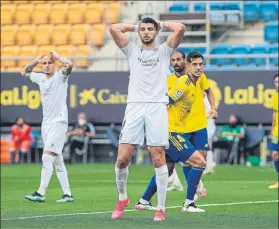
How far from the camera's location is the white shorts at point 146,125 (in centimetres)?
1028

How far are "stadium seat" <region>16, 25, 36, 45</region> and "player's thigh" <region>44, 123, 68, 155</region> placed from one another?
17373 mm

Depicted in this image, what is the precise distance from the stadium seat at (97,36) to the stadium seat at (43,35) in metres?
1.64

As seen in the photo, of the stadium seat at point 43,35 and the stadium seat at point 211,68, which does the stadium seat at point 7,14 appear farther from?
the stadium seat at point 211,68

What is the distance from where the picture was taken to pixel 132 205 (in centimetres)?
1276

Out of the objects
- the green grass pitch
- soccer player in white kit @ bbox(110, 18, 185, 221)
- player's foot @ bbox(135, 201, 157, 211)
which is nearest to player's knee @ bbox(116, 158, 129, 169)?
soccer player in white kit @ bbox(110, 18, 185, 221)

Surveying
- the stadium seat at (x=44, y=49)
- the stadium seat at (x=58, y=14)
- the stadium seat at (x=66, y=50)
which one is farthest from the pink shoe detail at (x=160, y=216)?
the stadium seat at (x=58, y=14)

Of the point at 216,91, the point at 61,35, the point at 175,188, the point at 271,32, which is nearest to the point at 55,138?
the point at 175,188

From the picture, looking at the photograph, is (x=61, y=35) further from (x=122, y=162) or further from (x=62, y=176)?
(x=122, y=162)

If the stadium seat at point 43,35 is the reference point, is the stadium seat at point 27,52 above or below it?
below

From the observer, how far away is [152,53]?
10352mm

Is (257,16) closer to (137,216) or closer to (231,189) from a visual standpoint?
(231,189)

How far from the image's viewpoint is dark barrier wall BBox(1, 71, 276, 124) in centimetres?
2684

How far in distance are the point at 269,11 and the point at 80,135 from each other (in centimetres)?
685

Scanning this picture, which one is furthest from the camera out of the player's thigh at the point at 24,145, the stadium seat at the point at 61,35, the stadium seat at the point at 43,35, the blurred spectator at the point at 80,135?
the stadium seat at the point at 43,35
